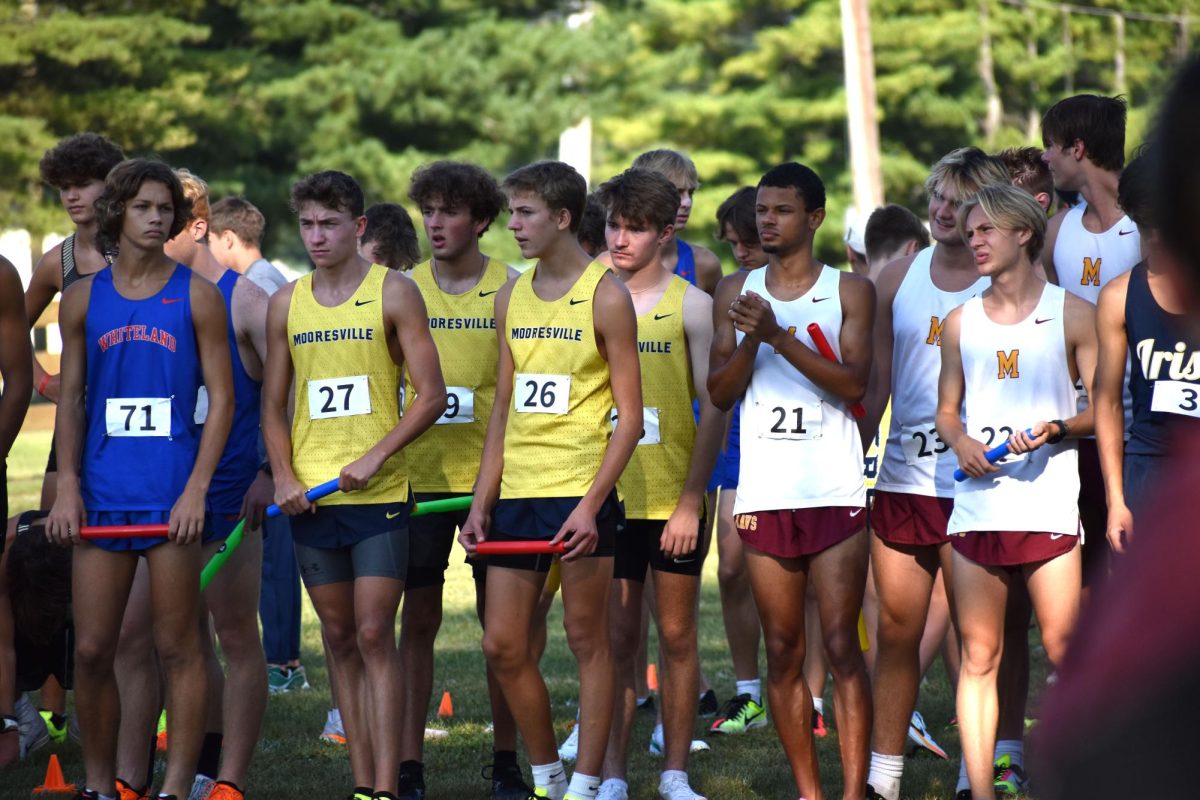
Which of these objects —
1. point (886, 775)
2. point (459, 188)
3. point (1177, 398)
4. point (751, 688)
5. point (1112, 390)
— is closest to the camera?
point (1177, 398)

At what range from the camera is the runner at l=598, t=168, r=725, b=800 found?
5613 millimetres

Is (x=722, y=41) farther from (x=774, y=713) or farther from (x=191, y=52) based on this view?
(x=774, y=713)

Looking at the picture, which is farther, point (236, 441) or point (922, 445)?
point (236, 441)

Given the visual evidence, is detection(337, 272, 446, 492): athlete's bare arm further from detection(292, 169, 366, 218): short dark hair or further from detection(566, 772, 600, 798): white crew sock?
detection(566, 772, 600, 798): white crew sock

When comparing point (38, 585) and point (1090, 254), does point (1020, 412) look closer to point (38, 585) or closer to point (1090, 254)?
point (1090, 254)

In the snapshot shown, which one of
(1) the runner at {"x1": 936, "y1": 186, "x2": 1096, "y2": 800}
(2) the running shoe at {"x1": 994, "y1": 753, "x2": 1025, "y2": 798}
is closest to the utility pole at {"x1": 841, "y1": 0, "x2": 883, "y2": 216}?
(2) the running shoe at {"x1": 994, "y1": 753, "x2": 1025, "y2": 798}

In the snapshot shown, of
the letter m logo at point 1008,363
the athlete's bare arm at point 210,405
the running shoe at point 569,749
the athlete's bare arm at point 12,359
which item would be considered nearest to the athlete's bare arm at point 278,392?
the athlete's bare arm at point 210,405

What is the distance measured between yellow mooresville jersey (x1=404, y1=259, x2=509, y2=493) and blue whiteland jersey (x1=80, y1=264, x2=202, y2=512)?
0.93 m

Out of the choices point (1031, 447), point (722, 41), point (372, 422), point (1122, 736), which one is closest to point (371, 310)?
point (372, 422)

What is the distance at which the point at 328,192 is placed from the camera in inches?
209

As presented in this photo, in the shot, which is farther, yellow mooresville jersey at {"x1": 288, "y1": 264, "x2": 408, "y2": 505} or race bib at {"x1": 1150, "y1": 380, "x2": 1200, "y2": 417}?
yellow mooresville jersey at {"x1": 288, "y1": 264, "x2": 408, "y2": 505}

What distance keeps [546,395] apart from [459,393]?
0.78m

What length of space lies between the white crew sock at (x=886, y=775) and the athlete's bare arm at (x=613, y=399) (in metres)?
1.30

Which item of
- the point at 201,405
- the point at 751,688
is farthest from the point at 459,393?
the point at 751,688
